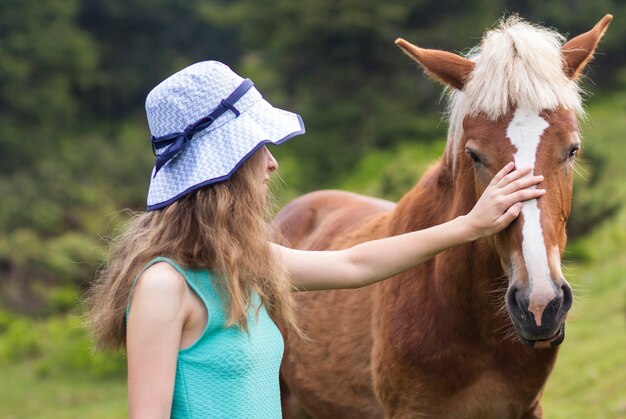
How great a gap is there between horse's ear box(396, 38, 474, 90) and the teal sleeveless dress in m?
1.17

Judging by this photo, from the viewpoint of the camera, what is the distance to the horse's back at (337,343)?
12.7ft

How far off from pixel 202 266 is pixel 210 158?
0.91 ft

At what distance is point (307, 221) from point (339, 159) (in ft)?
49.8

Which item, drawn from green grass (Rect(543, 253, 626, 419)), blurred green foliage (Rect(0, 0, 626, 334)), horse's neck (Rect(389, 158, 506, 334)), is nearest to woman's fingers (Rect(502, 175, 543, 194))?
horse's neck (Rect(389, 158, 506, 334))

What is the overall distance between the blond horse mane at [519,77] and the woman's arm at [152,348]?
4.07 ft

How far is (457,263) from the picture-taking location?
321cm

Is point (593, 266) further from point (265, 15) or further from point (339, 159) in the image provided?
point (265, 15)

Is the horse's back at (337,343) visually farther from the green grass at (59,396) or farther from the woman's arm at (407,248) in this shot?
the green grass at (59,396)

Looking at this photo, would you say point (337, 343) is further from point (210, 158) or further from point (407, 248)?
point (210, 158)

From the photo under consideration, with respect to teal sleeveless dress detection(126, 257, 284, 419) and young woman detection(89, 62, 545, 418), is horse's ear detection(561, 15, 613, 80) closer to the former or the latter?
young woman detection(89, 62, 545, 418)

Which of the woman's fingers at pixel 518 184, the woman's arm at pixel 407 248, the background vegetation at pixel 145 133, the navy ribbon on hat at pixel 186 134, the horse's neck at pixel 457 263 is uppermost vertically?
the navy ribbon on hat at pixel 186 134

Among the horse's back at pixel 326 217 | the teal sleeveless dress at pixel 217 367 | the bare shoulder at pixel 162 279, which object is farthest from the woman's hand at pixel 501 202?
the horse's back at pixel 326 217

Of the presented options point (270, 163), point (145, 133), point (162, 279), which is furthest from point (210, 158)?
point (145, 133)

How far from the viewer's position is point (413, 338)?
130 inches
